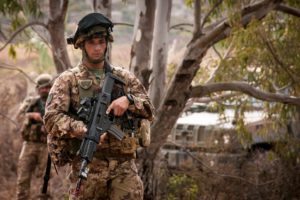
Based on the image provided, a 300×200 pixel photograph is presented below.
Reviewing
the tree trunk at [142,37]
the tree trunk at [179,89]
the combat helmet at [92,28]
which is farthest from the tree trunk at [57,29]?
the combat helmet at [92,28]

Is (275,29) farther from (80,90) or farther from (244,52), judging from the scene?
(80,90)

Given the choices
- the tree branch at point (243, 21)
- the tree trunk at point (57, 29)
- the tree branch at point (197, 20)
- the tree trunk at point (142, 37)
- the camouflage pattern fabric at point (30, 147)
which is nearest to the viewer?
the tree branch at point (243, 21)

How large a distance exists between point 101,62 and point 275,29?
16.0 ft

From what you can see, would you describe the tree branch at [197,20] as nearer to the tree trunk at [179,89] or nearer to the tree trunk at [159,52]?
the tree trunk at [179,89]

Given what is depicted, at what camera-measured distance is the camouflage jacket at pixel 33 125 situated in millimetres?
7793

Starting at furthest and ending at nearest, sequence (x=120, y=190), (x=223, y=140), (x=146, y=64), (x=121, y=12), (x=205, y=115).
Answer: (x=121, y=12) → (x=205, y=115) → (x=223, y=140) → (x=146, y=64) → (x=120, y=190)

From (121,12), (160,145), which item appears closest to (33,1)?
(160,145)

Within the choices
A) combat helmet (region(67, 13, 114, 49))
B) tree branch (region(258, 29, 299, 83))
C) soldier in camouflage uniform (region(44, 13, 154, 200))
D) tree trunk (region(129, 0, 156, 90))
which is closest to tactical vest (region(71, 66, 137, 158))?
soldier in camouflage uniform (region(44, 13, 154, 200))

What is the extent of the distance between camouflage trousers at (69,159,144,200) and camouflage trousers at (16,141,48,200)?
12.4ft

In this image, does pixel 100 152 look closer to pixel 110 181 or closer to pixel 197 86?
pixel 110 181

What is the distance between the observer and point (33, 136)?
797 centimetres

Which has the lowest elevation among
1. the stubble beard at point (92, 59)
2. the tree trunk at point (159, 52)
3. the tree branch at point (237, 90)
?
the stubble beard at point (92, 59)

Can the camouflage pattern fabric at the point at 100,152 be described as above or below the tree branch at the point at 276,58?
below

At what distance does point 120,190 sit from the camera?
4.20 meters
